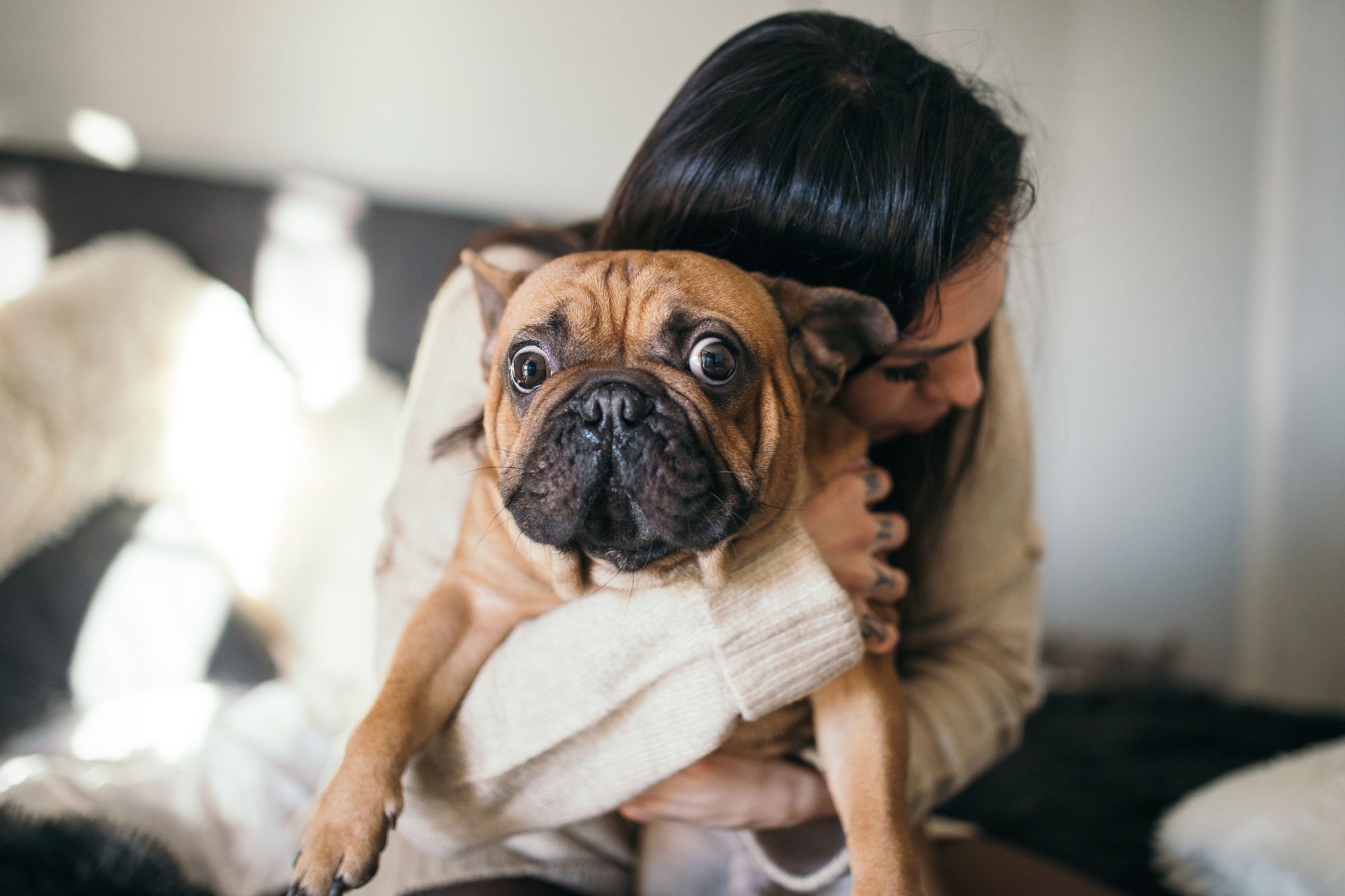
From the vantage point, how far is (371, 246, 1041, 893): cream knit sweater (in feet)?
3.97

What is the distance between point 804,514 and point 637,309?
0.42m

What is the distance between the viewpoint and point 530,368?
125 cm

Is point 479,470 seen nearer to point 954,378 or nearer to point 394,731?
point 394,731

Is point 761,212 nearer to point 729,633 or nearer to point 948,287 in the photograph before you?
point 948,287

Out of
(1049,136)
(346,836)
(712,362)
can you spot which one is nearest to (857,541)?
(712,362)

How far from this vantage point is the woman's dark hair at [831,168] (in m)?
1.34

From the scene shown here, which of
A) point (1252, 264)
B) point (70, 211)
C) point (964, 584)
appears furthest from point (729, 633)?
point (1252, 264)

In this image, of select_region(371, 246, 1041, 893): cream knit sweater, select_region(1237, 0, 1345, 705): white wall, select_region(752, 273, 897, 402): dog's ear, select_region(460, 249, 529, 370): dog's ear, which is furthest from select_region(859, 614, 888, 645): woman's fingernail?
select_region(1237, 0, 1345, 705): white wall

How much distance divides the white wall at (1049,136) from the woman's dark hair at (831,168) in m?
0.85

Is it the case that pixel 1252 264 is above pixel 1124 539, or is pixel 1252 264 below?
above

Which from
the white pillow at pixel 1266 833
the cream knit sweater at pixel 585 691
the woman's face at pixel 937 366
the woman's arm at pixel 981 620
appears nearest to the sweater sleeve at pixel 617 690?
the cream knit sweater at pixel 585 691

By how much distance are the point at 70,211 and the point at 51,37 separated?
458mm

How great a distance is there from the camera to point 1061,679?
130 inches

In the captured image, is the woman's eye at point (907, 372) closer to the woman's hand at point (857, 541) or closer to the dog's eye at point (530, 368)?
the woman's hand at point (857, 541)
